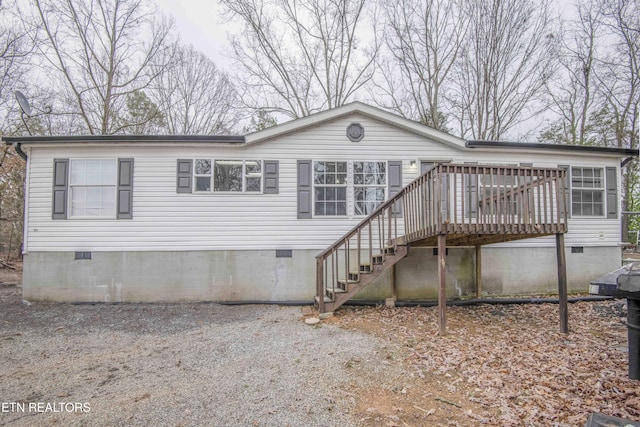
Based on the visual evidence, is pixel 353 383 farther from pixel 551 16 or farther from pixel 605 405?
A: pixel 551 16

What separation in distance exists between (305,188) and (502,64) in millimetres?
12664

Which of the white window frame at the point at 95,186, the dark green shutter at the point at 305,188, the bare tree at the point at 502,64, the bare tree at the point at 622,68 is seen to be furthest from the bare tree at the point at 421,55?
the white window frame at the point at 95,186

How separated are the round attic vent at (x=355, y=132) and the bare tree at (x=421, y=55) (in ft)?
28.9

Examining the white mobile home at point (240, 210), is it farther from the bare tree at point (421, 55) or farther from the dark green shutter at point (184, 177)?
the bare tree at point (421, 55)

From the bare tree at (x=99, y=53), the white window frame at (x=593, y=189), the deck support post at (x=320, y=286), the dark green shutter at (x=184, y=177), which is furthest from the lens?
the bare tree at (x=99, y=53)

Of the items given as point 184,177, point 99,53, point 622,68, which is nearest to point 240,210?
point 184,177

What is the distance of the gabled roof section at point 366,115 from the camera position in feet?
26.3

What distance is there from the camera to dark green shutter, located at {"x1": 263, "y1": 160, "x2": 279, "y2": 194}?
8047 millimetres

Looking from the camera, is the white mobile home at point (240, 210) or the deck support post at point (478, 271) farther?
the deck support post at point (478, 271)

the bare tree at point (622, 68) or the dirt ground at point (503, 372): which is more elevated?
the bare tree at point (622, 68)

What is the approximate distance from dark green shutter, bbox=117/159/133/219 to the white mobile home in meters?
0.02

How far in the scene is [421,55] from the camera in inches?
616

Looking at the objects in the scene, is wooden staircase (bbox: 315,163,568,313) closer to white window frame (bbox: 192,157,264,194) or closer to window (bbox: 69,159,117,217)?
white window frame (bbox: 192,157,264,194)

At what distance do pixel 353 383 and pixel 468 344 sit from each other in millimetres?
2285
